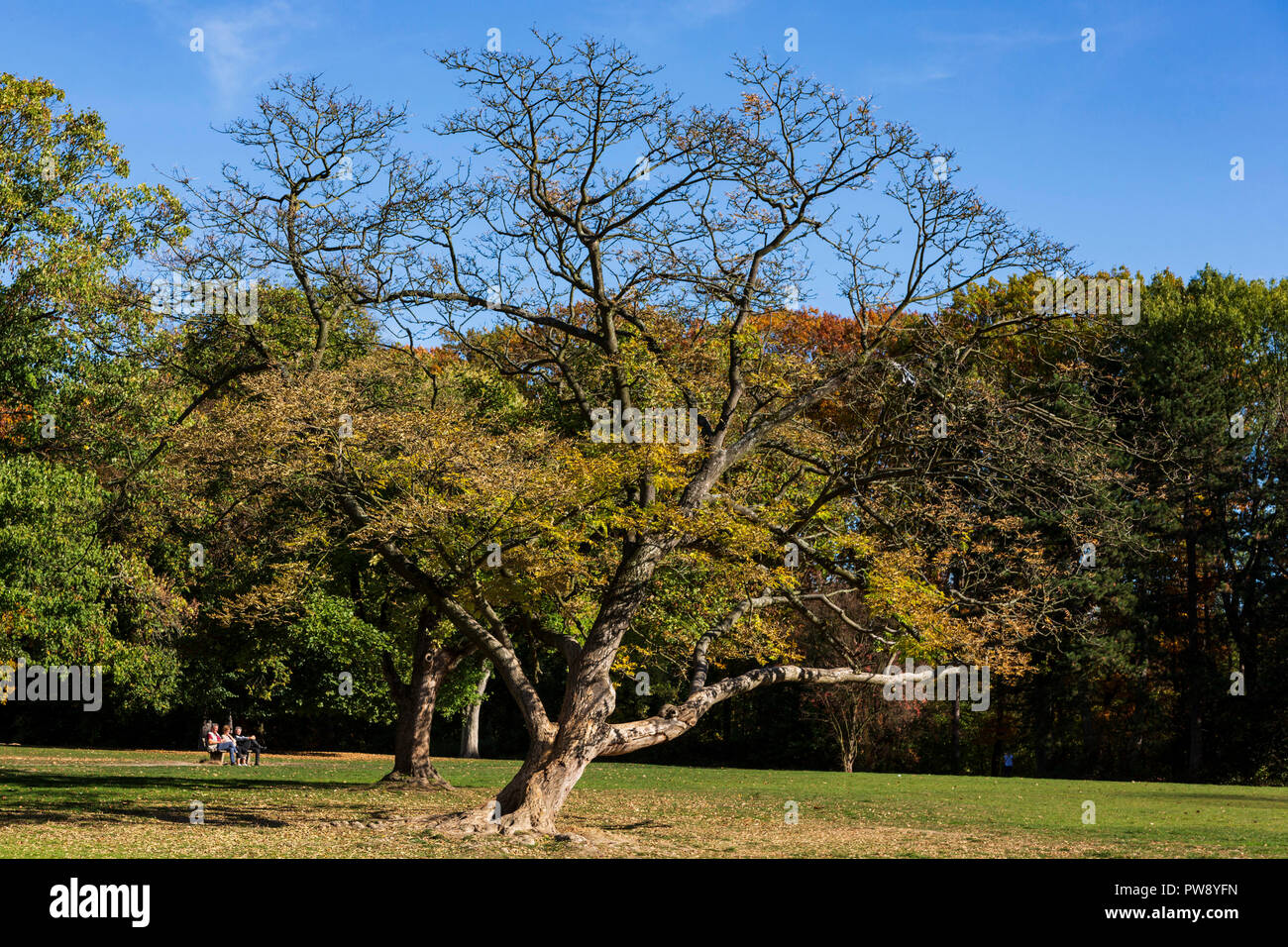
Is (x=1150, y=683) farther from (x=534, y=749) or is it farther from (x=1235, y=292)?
(x=534, y=749)

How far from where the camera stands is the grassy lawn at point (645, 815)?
1369 centimetres

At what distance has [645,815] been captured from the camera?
18938mm

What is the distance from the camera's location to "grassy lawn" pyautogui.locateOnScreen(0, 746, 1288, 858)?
13688mm

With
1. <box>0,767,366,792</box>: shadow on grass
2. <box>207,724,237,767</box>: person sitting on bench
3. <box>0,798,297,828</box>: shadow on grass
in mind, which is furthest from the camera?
<box>207,724,237,767</box>: person sitting on bench

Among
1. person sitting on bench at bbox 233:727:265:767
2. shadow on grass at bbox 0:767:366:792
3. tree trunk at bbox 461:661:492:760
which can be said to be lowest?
tree trunk at bbox 461:661:492:760

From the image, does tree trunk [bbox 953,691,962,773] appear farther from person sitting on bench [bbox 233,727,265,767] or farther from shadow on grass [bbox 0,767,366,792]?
person sitting on bench [bbox 233,727,265,767]

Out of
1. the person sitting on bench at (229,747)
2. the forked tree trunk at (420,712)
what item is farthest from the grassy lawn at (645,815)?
the person sitting on bench at (229,747)

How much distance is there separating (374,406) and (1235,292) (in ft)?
101

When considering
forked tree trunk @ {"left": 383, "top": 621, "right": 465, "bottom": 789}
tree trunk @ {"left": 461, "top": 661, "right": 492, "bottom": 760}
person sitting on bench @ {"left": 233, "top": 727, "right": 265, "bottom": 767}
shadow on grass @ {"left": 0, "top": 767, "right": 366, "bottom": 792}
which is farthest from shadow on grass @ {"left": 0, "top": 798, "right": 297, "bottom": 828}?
tree trunk @ {"left": 461, "top": 661, "right": 492, "bottom": 760}

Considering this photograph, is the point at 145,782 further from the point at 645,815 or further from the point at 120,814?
the point at 645,815

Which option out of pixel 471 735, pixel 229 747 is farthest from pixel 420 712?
pixel 471 735

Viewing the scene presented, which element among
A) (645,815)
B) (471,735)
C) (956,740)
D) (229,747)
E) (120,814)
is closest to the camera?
(120,814)

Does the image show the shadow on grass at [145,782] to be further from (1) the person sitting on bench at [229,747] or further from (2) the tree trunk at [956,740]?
(2) the tree trunk at [956,740]
